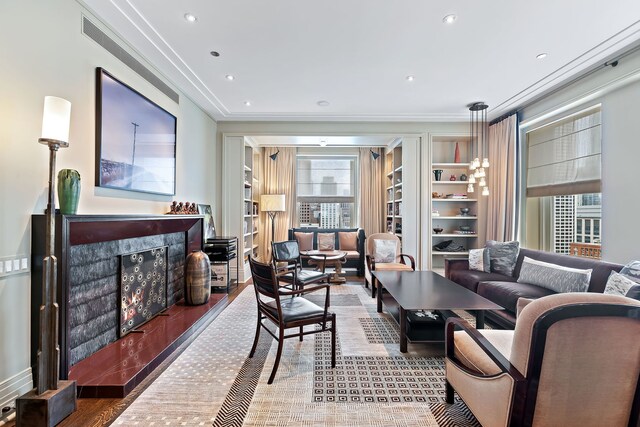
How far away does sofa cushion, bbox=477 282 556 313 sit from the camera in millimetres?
2924

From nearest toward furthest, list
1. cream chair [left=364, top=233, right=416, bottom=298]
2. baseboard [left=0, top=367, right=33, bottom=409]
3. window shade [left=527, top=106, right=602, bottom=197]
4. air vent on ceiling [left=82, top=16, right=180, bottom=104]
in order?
baseboard [left=0, top=367, right=33, bottom=409] → air vent on ceiling [left=82, top=16, right=180, bottom=104] → window shade [left=527, top=106, right=602, bottom=197] → cream chair [left=364, top=233, right=416, bottom=298]

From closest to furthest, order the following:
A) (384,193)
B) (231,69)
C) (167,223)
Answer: (167,223)
(231,69)
(384,193)

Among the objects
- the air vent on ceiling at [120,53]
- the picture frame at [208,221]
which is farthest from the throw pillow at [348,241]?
the air vent on ceiling at [120,53]

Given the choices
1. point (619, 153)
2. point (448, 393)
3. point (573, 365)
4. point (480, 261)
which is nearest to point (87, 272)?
point (448, 393)

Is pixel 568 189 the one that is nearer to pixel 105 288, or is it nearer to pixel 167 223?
pixel 167 223

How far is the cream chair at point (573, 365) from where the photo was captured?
1169 millimetres

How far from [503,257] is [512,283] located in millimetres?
645

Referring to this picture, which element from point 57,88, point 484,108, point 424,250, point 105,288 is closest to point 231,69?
point 57,88

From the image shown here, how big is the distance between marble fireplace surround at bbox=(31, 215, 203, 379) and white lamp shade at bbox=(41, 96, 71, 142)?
21.3 inches

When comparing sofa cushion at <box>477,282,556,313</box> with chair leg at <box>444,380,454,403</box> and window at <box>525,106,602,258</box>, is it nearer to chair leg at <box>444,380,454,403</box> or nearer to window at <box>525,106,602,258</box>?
window at <box>525,106,602,258</box>

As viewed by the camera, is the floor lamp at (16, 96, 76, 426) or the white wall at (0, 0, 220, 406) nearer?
the floor lamp at (16, 96, 76, 426)

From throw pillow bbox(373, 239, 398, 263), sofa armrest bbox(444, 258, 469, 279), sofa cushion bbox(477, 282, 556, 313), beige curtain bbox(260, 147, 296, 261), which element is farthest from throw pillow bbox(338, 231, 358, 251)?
sofa cushion bbox(477, 282, 556, 313)

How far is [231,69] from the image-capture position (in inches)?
136

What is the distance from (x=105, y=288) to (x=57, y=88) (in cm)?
158
